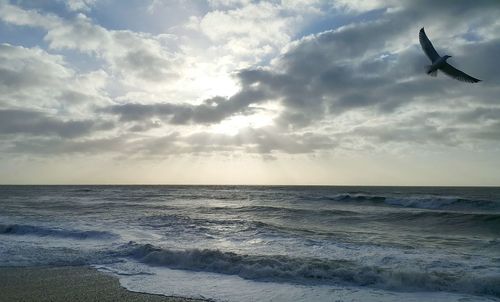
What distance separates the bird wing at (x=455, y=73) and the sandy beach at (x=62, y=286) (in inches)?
252

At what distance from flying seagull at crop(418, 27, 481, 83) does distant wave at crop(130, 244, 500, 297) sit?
14.6 ft

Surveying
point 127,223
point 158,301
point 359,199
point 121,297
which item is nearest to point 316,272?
point 158,301

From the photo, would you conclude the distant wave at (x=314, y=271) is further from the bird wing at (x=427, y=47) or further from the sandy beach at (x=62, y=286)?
the bird wing at (x=427, y=47)

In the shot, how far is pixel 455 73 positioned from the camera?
7.11 meters

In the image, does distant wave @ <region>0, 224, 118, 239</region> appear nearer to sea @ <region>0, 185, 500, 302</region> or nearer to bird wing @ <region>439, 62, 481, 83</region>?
sea @ <region>0, 185, 500, 302</region>

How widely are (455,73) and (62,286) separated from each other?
354 inches

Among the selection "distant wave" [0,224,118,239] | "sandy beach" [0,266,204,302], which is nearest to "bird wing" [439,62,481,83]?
"sandy beach" [0,266,204,302]

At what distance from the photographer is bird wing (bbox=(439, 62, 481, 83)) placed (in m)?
7.05

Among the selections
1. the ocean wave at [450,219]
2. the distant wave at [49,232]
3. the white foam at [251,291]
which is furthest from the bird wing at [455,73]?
the ocean wave at [450,219]

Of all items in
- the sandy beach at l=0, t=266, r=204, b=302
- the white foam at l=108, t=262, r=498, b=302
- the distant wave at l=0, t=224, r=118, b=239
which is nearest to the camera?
the sandy beach at l=0, t=266, r=204, b=302

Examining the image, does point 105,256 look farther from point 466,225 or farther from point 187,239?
point 466,225

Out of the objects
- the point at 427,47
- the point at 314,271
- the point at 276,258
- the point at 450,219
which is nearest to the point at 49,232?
the point at 276,258

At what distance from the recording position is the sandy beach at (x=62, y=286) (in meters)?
7.55

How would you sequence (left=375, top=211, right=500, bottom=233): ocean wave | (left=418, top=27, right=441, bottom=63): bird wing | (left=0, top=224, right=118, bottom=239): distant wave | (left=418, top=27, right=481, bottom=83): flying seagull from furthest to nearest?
(left=375, top=211, right=500, bottom=233): ocean wave
(left=0, top=224, right=118, bottom=239): distant wave
(left=418, top=27, right=441, bottom=63): bird wing
(left=418, top=27, right=481, bottom=83): flying seagull
